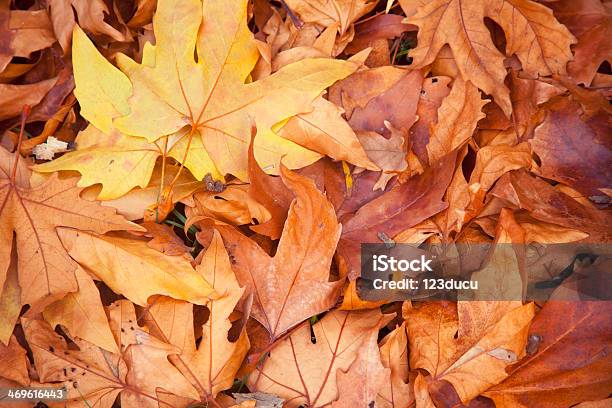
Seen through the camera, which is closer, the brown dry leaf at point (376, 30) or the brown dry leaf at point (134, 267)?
the brown dry leaf at point (134, 267)

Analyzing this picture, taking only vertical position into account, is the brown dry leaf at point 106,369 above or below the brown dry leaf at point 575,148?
below

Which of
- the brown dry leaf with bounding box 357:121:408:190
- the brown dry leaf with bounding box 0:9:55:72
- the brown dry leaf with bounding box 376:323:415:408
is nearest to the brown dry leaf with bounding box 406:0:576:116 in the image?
the brown dry leaf with bounding box 357:121:408:190

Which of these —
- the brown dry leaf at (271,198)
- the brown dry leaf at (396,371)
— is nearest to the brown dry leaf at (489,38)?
the brown dry leaf at (271,198)

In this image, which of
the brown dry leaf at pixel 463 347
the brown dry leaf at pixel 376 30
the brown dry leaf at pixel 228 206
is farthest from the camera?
the brown dry leaf at pixel 376 30

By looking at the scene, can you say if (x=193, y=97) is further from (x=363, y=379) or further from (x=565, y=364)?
(x=565, y=364)

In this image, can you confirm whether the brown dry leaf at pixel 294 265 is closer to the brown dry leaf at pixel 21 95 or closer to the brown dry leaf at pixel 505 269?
the brown dry leaf at pixel 505 269

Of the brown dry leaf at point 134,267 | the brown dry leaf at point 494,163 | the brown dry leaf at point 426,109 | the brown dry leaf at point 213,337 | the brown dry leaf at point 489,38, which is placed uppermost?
the brown dry leaf at point 489,38

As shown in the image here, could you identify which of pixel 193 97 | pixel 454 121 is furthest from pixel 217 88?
pixel 454 121

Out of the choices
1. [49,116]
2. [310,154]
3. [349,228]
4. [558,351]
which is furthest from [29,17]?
[558,351]
